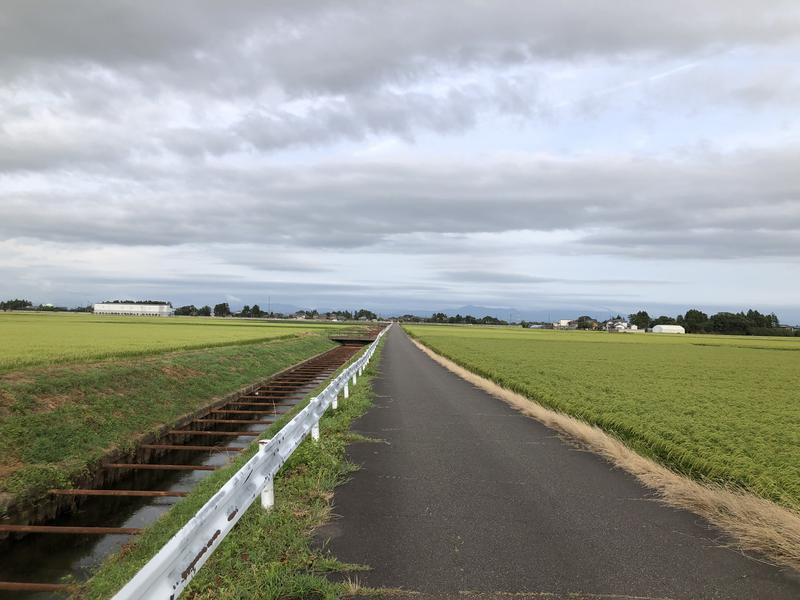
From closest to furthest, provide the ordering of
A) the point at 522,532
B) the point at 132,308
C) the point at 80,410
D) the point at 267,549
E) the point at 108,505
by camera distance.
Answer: the point at 267,549 < the point at 522,532 < the point at 108,505 < the point at 80,410 < the point at 132,308

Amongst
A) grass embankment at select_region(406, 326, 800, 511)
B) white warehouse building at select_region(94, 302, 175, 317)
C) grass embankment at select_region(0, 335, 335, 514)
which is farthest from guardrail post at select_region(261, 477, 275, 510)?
white warehouse building at select_region(94, 302, 175, 317)

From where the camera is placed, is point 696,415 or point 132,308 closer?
point 696,415

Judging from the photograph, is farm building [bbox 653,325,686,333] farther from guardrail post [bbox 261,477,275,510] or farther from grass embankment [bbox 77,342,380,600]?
guardrail post [bbox 261,477,275,510]

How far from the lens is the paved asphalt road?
4.27 metres

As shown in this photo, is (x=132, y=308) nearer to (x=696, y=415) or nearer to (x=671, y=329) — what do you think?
(x=671, y=329)

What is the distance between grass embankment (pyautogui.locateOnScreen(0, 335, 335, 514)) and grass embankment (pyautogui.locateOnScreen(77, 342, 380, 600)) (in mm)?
2759

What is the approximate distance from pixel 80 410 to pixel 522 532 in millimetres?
10091

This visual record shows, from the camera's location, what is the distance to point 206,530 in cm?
414

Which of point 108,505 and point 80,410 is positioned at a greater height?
point 80,410

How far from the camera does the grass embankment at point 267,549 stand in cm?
417

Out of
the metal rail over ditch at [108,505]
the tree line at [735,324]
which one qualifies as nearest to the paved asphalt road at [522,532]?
the metal rail over ditch at [108,505]

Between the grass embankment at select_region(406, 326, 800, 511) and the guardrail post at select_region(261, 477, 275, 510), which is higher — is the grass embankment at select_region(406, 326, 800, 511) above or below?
below

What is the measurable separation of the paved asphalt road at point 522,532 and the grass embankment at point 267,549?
273mm

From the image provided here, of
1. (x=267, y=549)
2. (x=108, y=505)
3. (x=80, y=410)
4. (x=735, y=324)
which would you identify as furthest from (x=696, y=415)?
(x=735, y=324)
